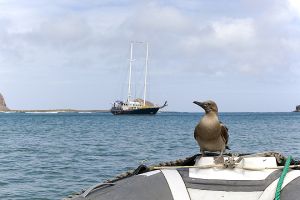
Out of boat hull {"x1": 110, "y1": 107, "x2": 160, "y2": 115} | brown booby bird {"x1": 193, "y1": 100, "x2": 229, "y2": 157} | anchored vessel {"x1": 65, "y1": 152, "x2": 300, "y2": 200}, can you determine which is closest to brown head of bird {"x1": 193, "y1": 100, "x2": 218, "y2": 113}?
brown booby bird {"x1": 193, "y1": 100, "x2": 229, "y2": 157}

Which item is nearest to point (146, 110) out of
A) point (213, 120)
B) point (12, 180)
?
point (12, 180)

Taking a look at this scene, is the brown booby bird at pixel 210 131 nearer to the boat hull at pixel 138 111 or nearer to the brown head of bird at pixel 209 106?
the brown head of bird at pixel 209 106

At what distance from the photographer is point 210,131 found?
4656 mm

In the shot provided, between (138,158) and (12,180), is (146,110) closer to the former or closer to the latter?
(138,158)

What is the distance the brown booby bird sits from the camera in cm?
467

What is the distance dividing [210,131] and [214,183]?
2.56 feet

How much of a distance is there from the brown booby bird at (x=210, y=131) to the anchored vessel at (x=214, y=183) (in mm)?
467

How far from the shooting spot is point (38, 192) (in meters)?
12.6

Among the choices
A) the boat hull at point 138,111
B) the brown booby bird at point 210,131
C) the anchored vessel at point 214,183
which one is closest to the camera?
the anchored vessel at point 214,183

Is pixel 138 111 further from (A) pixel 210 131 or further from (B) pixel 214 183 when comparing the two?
(B) pixel 214 183

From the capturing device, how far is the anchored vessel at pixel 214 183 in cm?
383

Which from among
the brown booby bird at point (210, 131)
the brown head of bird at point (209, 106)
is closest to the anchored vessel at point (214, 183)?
the brown booby bird at point (210, 131)

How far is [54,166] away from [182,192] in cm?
1517

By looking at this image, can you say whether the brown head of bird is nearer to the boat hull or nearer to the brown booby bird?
the brown booby bird
